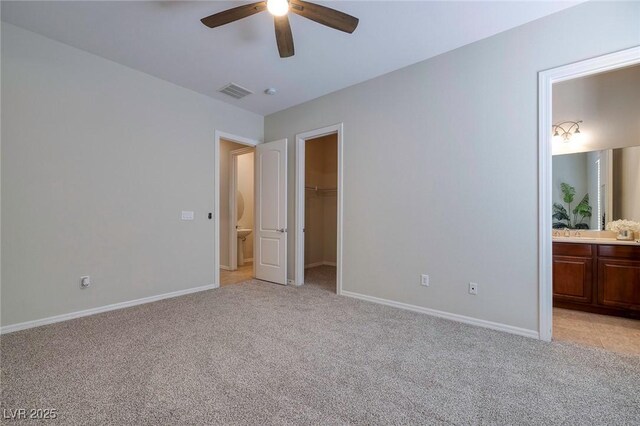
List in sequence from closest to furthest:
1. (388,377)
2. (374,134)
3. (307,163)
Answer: (388,377)
(374,134)
(307,163)

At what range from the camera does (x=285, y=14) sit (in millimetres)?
1927

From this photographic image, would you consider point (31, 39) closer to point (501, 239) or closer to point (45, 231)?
point (45, 231)

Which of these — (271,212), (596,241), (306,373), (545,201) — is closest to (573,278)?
(596,241)

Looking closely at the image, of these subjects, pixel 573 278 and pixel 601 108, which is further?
pixel 601 108

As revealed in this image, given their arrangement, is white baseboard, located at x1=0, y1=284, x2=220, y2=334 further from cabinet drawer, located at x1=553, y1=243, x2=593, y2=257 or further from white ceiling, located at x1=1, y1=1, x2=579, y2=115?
cabinet drawer, located at x1=553, y1=243, x2=593, y2=257

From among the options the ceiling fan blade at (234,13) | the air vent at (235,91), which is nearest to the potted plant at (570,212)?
the ceiling fan blade at (234,13)

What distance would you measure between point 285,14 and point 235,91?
2042 millimetres

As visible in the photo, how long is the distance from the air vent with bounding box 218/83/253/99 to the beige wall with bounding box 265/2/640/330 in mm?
1277

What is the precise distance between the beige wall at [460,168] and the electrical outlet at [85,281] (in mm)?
2877

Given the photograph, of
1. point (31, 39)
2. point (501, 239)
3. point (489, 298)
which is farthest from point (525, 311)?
point (31, 39)

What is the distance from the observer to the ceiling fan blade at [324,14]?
188cm

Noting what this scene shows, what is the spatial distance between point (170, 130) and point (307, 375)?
3.34 m

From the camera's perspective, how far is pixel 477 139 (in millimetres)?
2695

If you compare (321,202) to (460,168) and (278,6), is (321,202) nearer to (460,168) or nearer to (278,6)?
(460,168)
